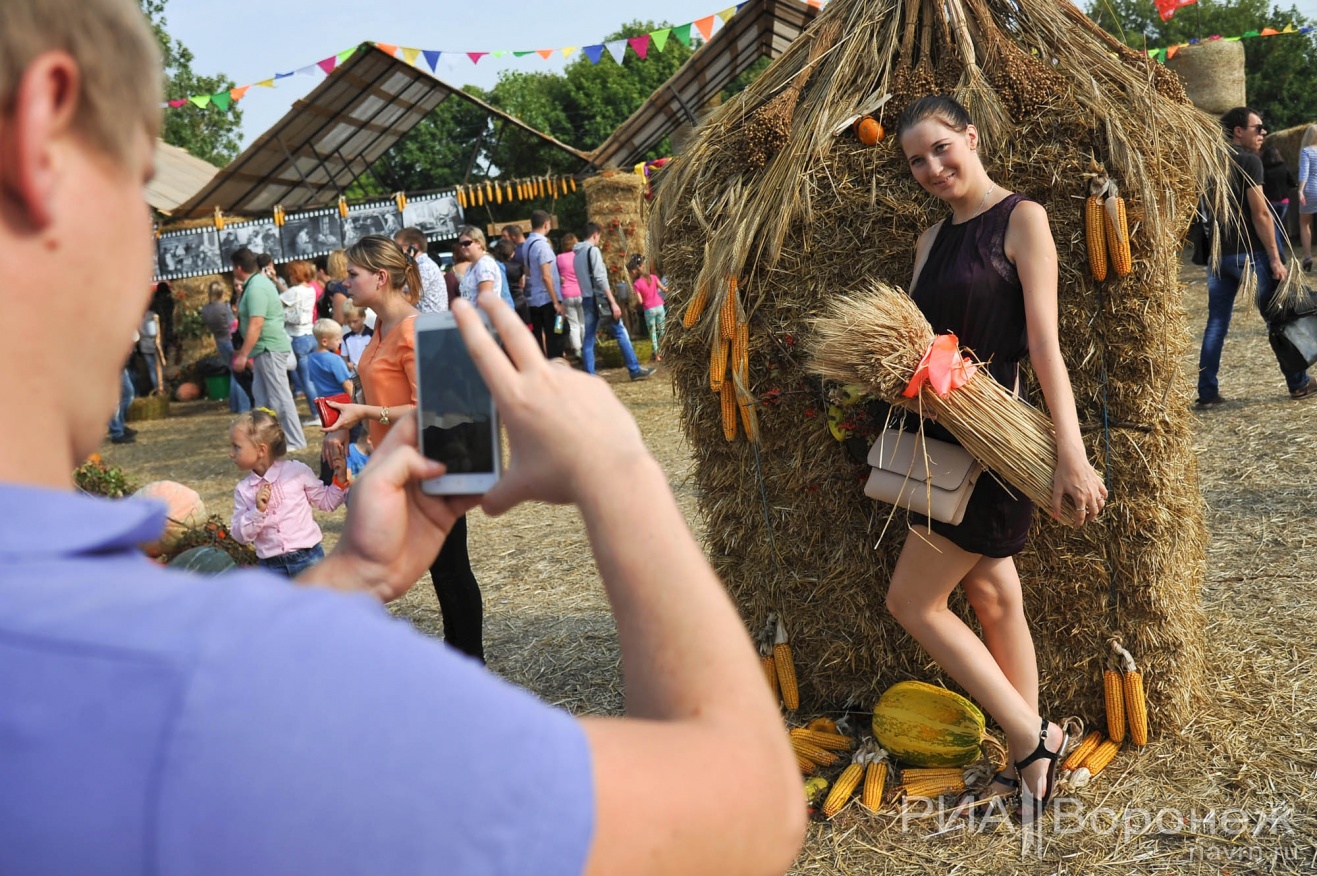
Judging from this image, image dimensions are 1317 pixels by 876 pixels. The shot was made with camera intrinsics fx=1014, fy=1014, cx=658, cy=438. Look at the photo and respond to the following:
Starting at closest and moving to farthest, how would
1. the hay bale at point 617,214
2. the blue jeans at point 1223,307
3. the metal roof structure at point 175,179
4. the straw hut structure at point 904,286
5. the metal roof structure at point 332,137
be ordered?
the straw hut structure at point 904,286
the blue jeans at point 1223,307
the metal roof structure at point 332,137
the hay bale at point 617,214
the metal roof structure at point 175,179

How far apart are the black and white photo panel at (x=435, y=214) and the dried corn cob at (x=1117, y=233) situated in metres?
15.2

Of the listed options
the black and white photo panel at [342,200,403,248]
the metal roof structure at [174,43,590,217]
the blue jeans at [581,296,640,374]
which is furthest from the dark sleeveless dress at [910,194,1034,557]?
the black and white photo panel at [342,200,403,248]

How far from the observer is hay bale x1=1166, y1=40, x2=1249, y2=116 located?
16891mm

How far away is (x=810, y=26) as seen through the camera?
3.97 metres

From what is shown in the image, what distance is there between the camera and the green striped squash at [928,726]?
3516 millimetres

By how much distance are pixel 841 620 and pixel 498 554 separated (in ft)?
11.8

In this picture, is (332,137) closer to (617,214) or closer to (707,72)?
(617,214)

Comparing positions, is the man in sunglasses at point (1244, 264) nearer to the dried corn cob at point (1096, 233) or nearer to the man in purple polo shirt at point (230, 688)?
the dried corn cob at point (1096, 233)

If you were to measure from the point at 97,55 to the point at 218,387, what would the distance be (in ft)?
55.5

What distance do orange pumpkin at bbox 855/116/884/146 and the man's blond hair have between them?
3165mm

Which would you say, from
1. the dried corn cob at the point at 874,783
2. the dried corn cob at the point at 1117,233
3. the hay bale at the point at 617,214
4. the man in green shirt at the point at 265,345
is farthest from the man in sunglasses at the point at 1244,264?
the hay bale at the point at 617,214

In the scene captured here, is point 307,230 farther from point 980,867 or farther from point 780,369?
point 980,867

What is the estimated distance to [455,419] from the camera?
3.68ft

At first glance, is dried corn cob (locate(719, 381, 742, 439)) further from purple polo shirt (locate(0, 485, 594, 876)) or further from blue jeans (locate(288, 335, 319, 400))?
blue jeans (locate(288, 335, 319, 400))
